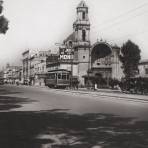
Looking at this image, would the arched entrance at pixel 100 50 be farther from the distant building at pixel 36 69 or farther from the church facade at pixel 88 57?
the distant building at pixel 36 69

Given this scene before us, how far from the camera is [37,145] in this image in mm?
7609

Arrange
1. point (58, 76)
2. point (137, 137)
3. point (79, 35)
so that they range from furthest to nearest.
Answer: point (79, 35) < point (58, 76) < point (137, 137)

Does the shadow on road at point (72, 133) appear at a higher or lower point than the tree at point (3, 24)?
lower

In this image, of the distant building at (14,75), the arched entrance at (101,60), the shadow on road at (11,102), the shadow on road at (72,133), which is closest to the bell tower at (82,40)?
the arched entrance at (101,60)

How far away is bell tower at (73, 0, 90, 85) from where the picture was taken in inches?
2948

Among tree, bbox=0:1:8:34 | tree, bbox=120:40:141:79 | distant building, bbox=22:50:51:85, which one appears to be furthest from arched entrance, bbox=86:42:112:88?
tree, bbox=0:1:8:34

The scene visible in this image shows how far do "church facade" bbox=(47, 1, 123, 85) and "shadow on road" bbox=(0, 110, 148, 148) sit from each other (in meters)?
63.2

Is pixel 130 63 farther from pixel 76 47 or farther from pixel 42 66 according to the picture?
pixel 42 66

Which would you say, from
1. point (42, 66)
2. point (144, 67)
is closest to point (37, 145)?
point (144, 67)

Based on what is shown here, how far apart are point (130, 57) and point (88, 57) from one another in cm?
1710

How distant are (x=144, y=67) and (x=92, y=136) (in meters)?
61.2

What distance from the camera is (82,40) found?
253ft

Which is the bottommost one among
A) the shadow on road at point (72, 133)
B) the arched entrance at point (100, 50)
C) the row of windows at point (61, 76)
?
the shadow on road at point (72, 133)

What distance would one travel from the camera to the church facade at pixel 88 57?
7556cm
